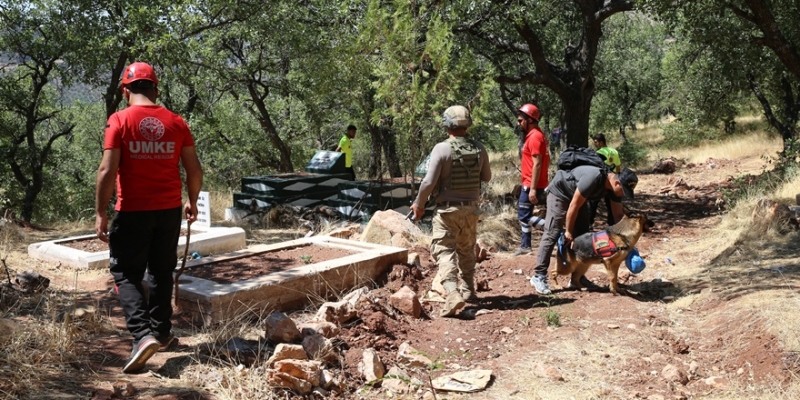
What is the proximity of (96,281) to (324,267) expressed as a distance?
7.85 ft

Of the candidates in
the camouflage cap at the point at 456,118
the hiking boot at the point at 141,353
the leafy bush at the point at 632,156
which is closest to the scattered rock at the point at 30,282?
the hiking boot at the point at 141,353

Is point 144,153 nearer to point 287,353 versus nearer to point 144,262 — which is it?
point 144,262

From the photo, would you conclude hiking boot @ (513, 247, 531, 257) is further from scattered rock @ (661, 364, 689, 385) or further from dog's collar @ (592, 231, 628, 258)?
scattered rock @ (661, 364, 689, 385)

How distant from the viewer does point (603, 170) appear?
6.03m

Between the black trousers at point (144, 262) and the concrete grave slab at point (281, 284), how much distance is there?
80 cm

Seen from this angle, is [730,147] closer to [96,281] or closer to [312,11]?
[312,11]

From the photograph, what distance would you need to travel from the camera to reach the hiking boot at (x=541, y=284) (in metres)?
6.33

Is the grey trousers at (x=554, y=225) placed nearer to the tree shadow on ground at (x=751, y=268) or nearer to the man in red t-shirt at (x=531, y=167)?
the man in red t-shirt at (x=531, y=167)

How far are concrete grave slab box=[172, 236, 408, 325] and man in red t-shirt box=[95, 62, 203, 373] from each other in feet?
2.94

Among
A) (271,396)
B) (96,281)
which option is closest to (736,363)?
(271,396)

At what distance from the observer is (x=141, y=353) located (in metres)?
4.00

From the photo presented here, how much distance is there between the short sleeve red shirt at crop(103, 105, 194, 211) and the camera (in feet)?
13.4

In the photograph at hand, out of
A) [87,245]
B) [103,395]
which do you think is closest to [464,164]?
[103,395]

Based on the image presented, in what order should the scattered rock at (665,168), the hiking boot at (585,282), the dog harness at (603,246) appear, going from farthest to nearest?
1. the scattered rock at (665,168)
2. the hiking boot at (585,282)
3. the dog harness at (603,246)
